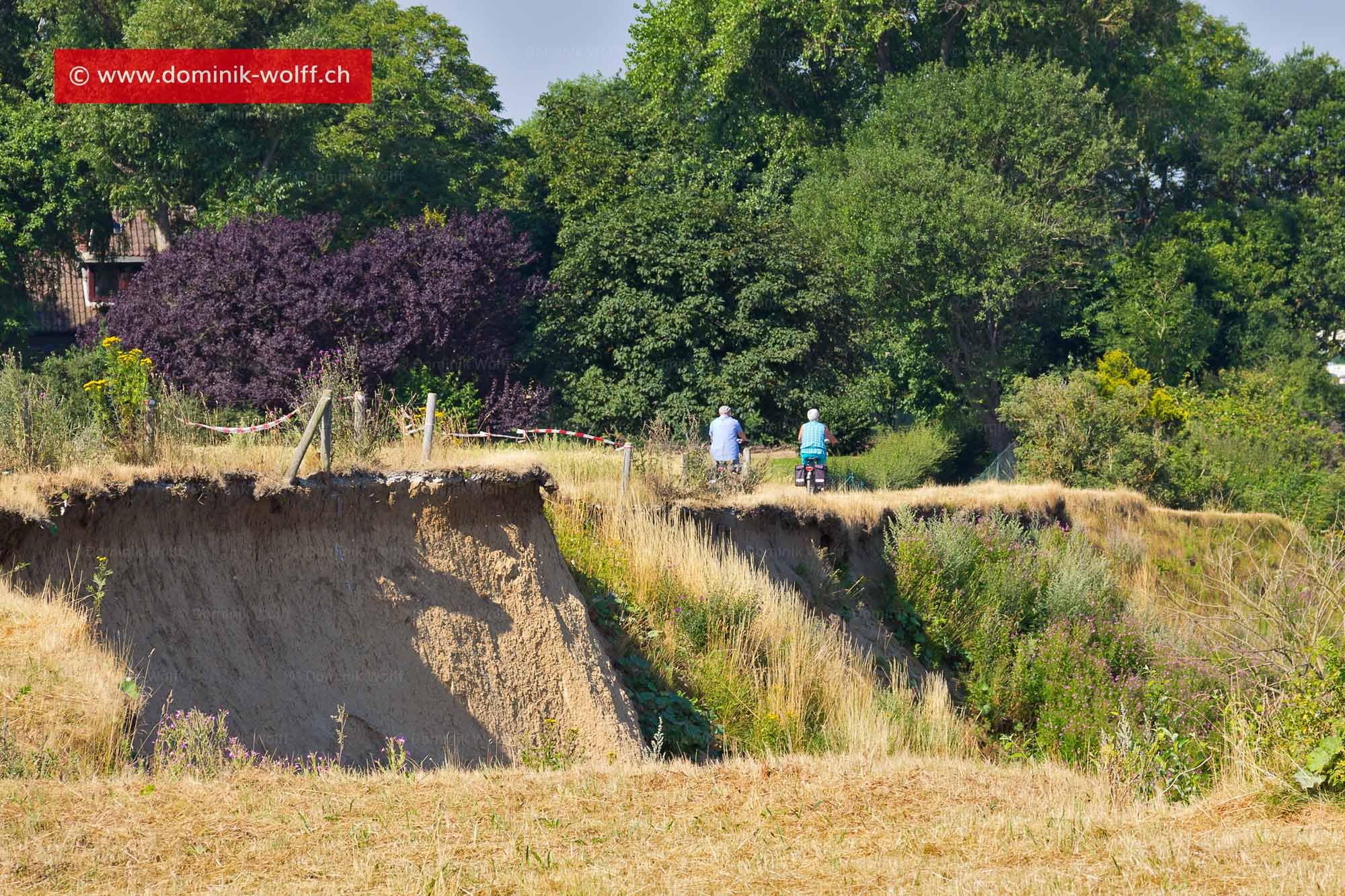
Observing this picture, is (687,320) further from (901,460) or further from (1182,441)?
(1182,441)

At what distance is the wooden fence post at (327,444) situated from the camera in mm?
11055

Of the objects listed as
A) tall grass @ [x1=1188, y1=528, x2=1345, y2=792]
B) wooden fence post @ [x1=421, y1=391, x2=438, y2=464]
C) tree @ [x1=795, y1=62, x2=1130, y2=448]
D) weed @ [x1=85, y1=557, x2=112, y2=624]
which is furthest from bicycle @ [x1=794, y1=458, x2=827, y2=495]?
tree @ [x1=795, y1=62, x2=1130, y2=448]

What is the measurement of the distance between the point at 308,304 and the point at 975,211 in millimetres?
15695

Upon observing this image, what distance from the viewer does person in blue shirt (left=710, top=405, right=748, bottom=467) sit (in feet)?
60.5

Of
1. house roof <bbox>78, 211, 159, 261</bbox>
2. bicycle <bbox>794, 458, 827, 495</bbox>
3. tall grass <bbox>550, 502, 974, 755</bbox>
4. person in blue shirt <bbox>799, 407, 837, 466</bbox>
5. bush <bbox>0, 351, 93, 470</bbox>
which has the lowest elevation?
tall grass <bbox>550, 502, 974, 755</bbox>

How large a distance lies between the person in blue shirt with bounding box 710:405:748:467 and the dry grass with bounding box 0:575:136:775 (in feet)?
34.3

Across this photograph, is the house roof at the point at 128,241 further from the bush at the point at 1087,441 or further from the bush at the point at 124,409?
the bush at the point at 124,409

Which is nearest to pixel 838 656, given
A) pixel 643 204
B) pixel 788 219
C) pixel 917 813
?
pixel 917 813

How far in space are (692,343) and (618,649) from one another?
1670 cm

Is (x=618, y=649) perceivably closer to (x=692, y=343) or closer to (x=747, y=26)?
(x=692, y=343)

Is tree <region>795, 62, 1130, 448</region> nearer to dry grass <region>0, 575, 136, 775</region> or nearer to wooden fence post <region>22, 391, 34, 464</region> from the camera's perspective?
wooden fence post <region>22, 391, 34, 464</region>

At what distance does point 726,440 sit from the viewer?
731 inches

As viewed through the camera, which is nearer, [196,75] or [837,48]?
[196,75]

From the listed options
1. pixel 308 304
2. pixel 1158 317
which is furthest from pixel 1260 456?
pixel 308 304
